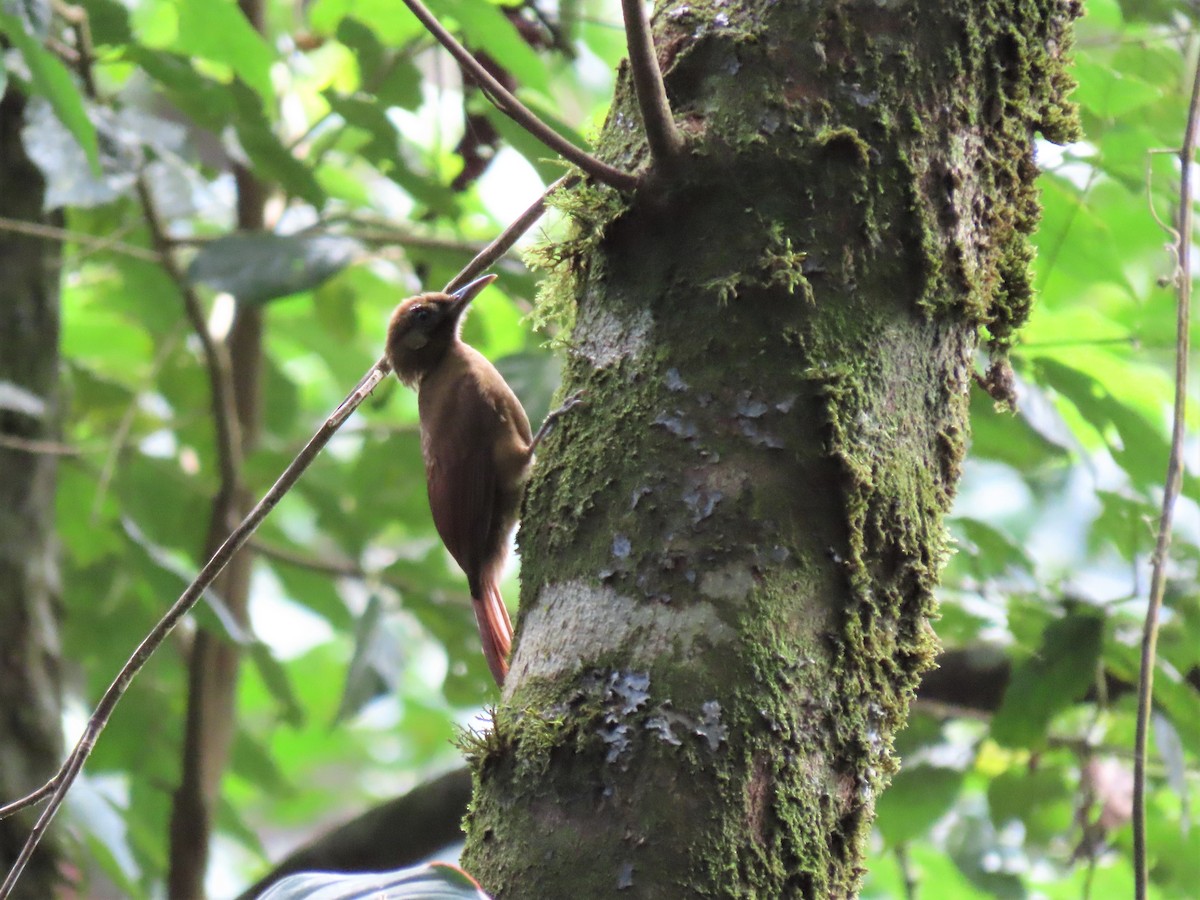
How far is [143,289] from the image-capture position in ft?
14.1

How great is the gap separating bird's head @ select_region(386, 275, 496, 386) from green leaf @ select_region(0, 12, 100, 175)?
43.0 inches

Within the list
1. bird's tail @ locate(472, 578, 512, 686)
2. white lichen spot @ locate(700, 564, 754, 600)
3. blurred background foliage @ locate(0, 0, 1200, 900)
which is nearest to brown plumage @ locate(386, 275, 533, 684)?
bird's tail @ locate(472, 578, 512, 686)

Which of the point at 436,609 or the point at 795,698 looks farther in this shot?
the point at 436,609

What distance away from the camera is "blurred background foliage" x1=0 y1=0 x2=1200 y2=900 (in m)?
2.66

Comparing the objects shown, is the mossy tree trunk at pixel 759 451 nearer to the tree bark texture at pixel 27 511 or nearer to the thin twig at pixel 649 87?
the thin twig at pixel 649 87

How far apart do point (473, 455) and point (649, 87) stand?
195cm

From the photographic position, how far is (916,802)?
330 cm

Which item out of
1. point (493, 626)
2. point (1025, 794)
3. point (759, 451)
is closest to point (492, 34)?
point (759, 451)

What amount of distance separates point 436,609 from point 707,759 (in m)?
2.74

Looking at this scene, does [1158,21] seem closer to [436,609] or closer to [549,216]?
[549,216]

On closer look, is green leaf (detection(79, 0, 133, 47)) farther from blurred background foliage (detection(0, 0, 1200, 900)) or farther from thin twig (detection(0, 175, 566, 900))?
thin twig (detection(0, 175, 566, 900))

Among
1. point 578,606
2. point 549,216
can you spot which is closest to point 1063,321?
point 549,216

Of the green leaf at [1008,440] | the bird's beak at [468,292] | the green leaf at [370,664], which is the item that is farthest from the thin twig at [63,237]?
the green leaf at [1008,440]

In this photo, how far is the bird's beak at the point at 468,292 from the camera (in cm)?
319
